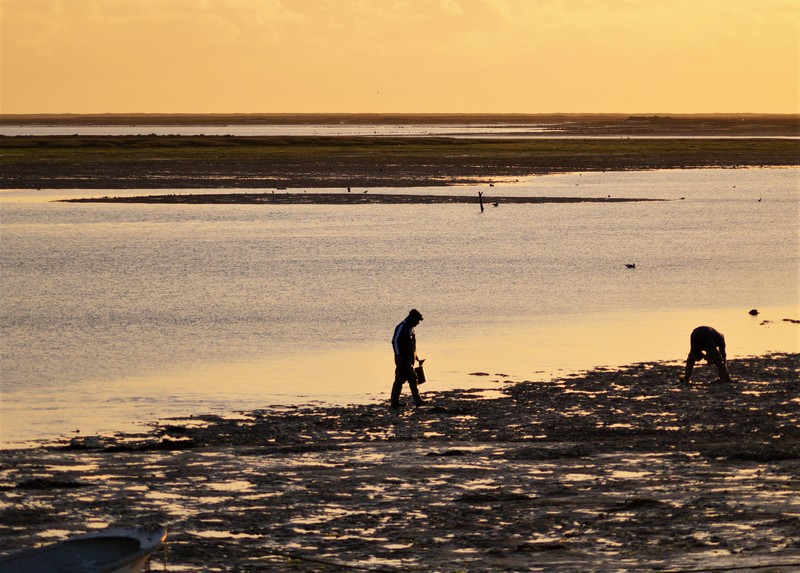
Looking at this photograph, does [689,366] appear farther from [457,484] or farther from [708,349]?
[457,484]

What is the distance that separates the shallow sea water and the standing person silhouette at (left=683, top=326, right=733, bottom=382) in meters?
2.67

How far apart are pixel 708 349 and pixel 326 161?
82.3 metres

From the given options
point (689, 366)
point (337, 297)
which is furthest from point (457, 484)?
point (337, 297)

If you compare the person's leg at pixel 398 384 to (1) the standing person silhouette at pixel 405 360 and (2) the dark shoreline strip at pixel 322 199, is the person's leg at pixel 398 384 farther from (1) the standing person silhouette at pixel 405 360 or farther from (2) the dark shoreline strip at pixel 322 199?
(2) the dark shoreline strip at pixel 322 199

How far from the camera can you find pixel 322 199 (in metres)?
70.1

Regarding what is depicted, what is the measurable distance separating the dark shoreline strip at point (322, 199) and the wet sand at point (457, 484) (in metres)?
48.2

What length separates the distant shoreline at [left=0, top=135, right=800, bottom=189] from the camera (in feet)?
269

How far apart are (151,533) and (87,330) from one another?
59.1 feet

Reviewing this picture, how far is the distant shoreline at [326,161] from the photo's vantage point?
3226 inches

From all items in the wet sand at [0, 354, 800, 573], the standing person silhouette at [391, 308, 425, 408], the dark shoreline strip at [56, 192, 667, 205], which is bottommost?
the wet sand at [0, 354, 800, 573]

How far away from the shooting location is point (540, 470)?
15625mm

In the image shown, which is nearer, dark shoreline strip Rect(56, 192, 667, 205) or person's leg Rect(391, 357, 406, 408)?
person's leg Rect(391, 357, 406, 408)

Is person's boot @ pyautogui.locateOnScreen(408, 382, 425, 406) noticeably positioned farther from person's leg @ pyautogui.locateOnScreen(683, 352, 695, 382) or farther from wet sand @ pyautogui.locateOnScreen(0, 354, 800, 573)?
person's leg @ pyautogui.locateOnScreen(683, 352, 695, 382)

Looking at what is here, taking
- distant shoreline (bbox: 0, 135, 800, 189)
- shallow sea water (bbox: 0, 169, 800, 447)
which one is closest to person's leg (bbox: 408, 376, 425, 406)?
shallow sea water (bbox: 0, 169, 800, 447)
